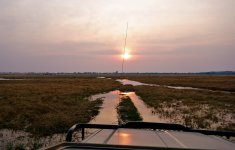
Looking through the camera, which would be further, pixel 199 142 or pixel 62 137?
pixel 62 137

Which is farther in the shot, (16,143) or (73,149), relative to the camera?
(16,143)

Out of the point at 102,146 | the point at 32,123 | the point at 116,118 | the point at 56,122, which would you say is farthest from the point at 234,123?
the point at 102,146

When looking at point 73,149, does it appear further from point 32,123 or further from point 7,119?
point 7,119

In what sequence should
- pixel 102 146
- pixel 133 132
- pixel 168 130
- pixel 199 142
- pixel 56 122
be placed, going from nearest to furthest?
pixel 102 146
pixel 199 142
pixel 133 132
pixel 168 130
pixel 56 122

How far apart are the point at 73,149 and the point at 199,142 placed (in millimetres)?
1720

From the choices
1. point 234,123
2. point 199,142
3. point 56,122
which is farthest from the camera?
point 234,123

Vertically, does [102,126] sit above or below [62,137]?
above

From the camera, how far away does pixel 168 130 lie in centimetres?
501

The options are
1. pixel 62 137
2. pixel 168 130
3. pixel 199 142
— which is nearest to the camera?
pixel 199 142

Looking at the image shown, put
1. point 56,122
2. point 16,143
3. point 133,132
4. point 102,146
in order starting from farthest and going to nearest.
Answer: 1. point 56,122
2. point 16,143
3. point 133,132
4. point 102,146

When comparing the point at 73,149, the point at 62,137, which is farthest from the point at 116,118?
the point at 73,149

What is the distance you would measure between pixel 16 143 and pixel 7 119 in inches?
235

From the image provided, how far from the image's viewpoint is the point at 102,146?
296cm

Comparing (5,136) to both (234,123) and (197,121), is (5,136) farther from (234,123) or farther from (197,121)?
(234,123)
